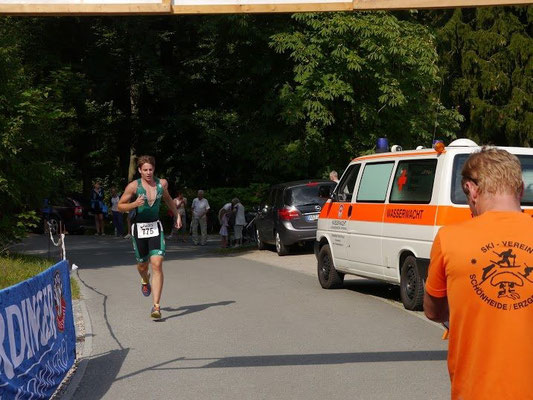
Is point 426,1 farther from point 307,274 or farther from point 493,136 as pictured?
point 493,136

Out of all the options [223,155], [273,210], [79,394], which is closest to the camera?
[79,394]

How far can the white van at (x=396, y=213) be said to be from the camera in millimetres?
11758

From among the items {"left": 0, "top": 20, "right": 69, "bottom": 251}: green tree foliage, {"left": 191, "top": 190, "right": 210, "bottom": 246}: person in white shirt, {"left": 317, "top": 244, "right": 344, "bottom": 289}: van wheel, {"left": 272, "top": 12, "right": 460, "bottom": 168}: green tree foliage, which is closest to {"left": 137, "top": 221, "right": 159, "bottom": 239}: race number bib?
{"left": 317, "top": 244, "right": 344, "bottom": 289}: van wheel

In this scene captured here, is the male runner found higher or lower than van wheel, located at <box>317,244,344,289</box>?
higher

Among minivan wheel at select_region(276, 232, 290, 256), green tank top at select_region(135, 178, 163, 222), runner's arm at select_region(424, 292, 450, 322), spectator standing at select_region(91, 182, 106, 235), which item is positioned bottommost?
spectator standing at select_region(91, 182, 106, 235)

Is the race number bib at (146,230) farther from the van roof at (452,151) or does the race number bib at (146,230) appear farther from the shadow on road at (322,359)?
the van roof at (452,151)

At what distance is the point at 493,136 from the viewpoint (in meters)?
44.5

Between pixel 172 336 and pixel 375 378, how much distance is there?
3176 mm

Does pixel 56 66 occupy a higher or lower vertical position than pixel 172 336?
higher

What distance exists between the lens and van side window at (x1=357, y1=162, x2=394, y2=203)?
13.6 metres

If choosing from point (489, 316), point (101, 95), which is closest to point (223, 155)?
point (101, 95)

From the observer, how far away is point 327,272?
15.7 metres

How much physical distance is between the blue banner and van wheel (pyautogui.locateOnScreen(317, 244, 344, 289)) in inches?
268

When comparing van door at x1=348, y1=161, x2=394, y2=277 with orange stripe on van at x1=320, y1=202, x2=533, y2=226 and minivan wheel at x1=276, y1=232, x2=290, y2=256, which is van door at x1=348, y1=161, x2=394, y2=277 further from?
minivan wheel at x1=276, y1=232, x2=290, y2=256
